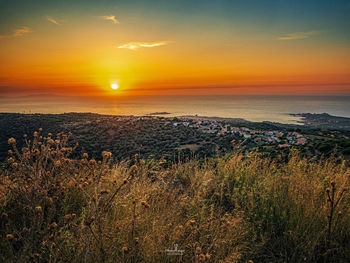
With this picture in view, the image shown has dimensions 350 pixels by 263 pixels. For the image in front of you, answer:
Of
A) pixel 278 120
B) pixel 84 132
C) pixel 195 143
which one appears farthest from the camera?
pixel 278 120

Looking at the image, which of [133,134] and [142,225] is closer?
[142,225]

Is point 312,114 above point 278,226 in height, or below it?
above

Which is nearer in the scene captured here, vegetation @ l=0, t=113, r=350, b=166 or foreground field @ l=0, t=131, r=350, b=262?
foreground field @ l=0, t=131, r=350, b=262

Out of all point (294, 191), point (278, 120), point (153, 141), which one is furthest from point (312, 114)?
point (294, 191)

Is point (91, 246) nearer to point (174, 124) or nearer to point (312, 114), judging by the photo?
point (174, 124)

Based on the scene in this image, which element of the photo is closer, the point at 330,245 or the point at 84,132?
the point at 330,245

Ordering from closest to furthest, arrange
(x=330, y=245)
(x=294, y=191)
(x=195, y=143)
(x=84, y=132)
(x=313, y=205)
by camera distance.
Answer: (x=330, y=245), (x=313, y=205), (x=294, y=191), (x=195, y=143), (x=84, y=132)

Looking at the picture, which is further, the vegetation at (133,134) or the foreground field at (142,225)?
the vegetation at (133,134)

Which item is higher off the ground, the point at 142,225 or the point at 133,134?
the point at 142,225

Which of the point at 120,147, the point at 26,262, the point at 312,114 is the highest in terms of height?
Result: the point at 312,114

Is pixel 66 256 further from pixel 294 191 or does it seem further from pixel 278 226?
pixel 294 191
